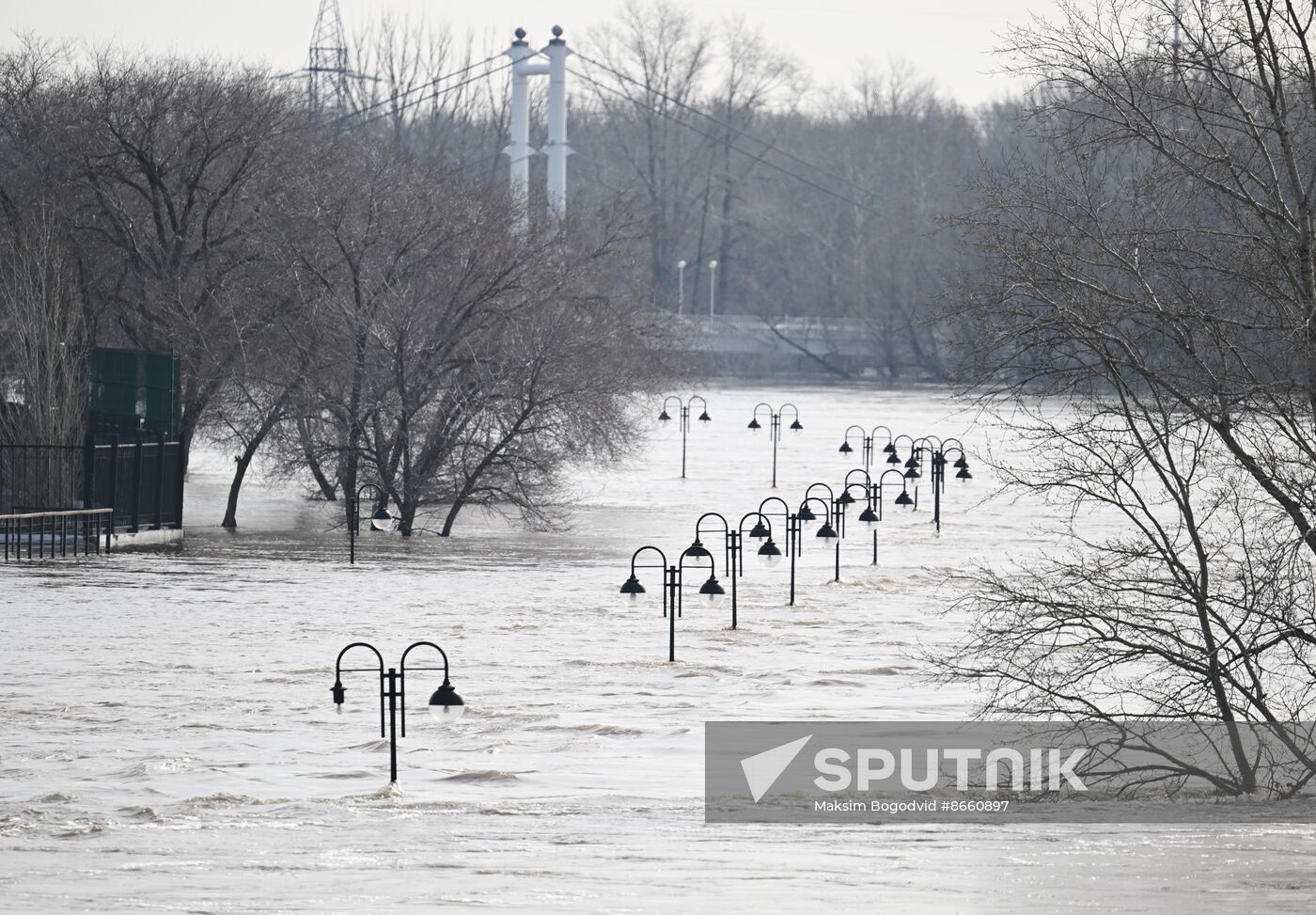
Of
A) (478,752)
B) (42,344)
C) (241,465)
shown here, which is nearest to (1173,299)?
(478,752)

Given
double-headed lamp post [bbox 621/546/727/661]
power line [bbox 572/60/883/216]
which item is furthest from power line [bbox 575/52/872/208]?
double-headed lamp post [bbox 621/546/727/661]

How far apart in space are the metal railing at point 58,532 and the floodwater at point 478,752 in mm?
621

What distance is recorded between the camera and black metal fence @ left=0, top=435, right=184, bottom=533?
35000mm

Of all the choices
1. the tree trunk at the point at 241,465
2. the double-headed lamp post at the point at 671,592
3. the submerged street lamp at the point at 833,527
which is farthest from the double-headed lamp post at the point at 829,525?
the tree trunk at the point at 241,465

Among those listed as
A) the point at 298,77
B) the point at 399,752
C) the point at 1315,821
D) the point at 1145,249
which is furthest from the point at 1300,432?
the point at 298,77

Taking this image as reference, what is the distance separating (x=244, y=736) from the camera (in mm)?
17203

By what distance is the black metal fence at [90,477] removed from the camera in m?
35.0

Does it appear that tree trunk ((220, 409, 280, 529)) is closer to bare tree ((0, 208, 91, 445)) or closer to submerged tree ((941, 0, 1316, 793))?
bare tree ((0, 208, 91, 445))

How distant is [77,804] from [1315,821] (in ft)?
29.0

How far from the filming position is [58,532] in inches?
1388

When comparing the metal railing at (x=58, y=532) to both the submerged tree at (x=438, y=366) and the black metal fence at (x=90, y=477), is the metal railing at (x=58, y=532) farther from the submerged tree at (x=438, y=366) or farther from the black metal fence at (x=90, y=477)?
the submerged tree at (x=438, y=366)

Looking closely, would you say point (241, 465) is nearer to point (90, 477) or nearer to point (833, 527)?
point (90, 477)

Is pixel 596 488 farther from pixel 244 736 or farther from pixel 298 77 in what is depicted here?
pixel 244 736

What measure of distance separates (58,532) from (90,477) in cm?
130
